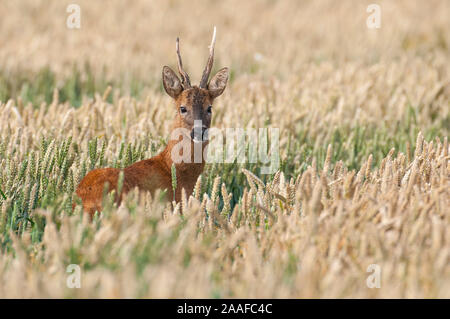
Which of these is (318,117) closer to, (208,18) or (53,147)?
(53,147)

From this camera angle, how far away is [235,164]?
5586 millimetres

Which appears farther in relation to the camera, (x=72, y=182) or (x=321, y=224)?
(x=72, y=182)

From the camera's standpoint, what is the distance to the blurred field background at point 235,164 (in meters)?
3.07

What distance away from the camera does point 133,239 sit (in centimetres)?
308

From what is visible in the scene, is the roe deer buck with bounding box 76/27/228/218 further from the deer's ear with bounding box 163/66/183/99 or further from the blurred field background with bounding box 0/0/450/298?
the blurred field background with bounding box 0/0/450/298

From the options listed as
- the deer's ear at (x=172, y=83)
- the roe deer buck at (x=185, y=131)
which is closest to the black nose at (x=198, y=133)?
the roe deer buck at (x=185, y=131)

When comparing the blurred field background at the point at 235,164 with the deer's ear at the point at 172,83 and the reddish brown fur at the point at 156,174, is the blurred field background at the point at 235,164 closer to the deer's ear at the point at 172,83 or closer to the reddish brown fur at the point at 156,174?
the reddish brown fur at the point at 156,174

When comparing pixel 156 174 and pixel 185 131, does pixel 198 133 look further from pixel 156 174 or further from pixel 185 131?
pixel 156 174

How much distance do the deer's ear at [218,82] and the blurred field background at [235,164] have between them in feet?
2.23

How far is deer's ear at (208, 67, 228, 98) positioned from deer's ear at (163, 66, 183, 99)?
23 centimetres

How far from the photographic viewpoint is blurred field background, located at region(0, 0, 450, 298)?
3.07 m

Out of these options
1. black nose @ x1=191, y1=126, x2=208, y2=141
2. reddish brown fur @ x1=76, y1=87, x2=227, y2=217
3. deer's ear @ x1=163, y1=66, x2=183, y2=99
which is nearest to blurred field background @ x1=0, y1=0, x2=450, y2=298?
reddish brown fur @ x1=76, y1=87, x2=227, y2=217

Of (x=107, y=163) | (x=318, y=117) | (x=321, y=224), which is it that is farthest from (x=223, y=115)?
(x=321, y=224)
